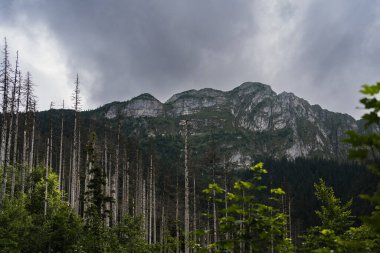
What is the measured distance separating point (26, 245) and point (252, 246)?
19.6 m

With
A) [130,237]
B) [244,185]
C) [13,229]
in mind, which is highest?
[244,185]

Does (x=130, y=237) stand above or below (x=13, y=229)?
below

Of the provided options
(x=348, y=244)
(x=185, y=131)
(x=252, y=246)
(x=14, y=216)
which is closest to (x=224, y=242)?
(x=252, y=246)

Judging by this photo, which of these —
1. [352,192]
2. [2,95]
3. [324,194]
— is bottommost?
[352,192]

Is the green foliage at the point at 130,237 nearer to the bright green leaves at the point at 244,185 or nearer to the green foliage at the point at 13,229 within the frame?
the green foliage at the point at 13,229

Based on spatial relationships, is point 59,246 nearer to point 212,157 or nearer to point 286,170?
point 212,157

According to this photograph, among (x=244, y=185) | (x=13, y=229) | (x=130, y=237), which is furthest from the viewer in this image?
(x=130, y=237)

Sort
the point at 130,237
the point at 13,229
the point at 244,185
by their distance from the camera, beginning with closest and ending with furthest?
the point at 244,185
the point at 13,229
the point at 130,237

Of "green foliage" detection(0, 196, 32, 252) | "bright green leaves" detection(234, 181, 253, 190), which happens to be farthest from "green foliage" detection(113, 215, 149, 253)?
"bright green leaves" detection(234, 181, 253, 190)

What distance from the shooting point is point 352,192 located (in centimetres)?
9962

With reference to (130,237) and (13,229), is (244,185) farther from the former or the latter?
(130,237)

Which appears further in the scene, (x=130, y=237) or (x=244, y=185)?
(x=130, y=237)

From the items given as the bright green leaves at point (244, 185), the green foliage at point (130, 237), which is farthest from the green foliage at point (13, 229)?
the bright green leaves at point (244, 185)

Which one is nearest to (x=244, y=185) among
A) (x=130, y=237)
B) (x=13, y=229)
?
(x=13, y=229)
